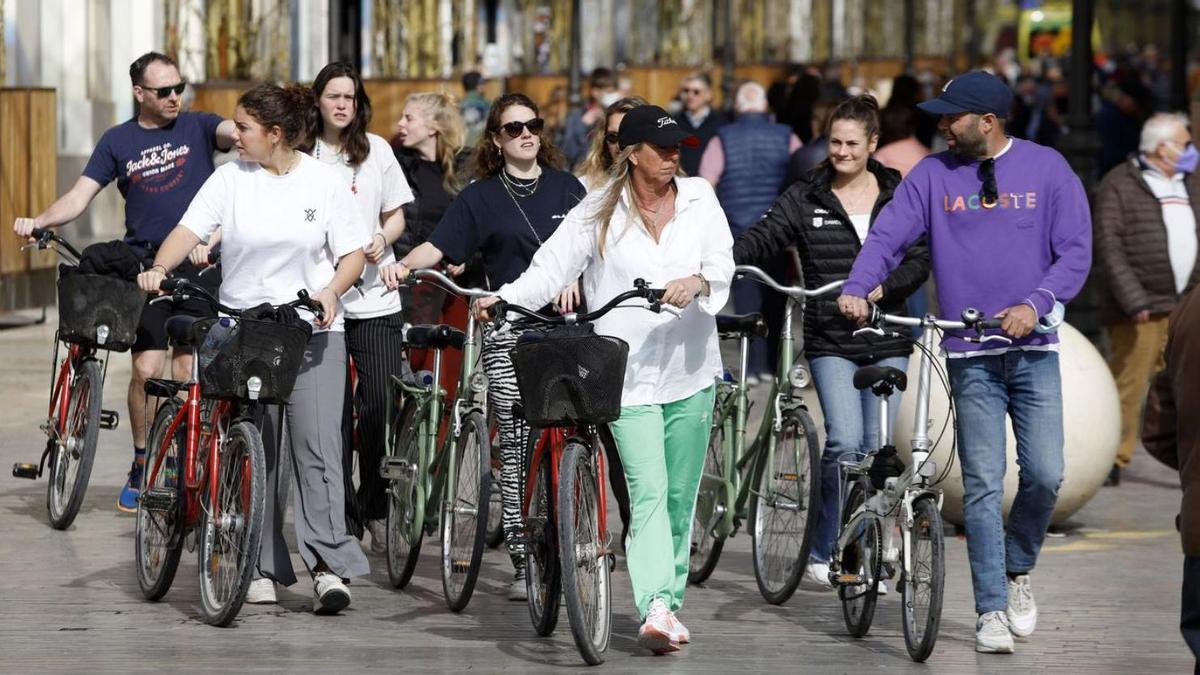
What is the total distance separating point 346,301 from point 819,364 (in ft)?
6.16

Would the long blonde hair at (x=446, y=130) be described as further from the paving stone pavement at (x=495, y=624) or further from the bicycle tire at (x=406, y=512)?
the bicycle tire at (x=406, y=512)

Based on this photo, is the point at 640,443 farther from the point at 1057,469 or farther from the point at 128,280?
the point at 128,280

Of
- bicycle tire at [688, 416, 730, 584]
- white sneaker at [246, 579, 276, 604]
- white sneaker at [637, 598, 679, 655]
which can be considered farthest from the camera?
bicycle tire at [688, 416, 730, 584]

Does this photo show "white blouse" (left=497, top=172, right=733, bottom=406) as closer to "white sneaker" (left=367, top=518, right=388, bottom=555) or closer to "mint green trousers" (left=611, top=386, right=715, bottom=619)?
"mint green trousers" (left=611, top=386, right=715, bottom=619)

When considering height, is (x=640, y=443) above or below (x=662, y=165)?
below

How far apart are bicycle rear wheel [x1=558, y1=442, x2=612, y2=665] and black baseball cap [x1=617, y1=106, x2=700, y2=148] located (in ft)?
3.31

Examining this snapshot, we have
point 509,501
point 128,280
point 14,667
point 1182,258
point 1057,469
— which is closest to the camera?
point 14,667

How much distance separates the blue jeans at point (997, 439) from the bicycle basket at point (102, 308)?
12.3 feet

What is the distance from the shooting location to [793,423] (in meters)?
9.34

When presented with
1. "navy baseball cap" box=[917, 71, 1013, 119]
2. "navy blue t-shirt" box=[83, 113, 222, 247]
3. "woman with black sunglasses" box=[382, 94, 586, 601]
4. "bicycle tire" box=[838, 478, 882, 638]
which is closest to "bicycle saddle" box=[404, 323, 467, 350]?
"woman with black sunglasses" box=[382, 94, 586, 601]

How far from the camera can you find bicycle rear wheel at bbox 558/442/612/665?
7.65 metres

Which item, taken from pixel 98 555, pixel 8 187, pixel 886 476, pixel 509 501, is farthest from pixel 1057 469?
pixel 8 187

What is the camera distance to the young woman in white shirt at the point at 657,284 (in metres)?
8.00

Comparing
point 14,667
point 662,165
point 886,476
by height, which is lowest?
point 14,667
